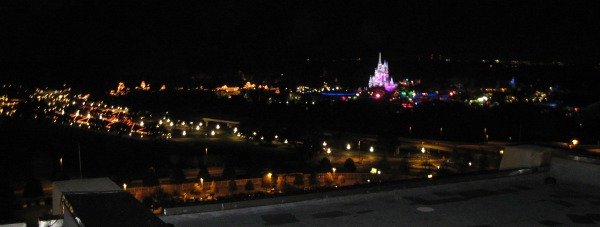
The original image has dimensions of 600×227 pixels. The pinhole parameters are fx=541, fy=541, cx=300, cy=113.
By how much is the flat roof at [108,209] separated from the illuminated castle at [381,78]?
102 meters

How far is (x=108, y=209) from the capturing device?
225cm

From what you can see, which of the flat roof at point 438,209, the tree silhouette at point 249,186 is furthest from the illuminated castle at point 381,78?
the flat roof at point 438,209

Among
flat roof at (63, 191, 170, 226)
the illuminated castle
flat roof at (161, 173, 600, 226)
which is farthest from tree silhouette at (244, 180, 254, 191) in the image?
the illuminated castle

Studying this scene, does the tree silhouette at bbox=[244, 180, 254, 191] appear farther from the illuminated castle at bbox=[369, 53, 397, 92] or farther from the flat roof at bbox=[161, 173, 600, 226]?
the illuminated castle at bbox=[369, 53, 397, 92]

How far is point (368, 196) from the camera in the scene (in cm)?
372

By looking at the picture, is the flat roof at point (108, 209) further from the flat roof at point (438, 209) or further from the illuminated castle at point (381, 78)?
the illuminated castle at point (381, 78)

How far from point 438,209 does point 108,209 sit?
2.08 metres

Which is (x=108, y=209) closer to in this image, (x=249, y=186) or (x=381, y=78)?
(x=249, y=186)

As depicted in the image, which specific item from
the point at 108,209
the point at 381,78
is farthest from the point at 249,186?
the point at 381,78

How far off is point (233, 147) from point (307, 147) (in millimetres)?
5538

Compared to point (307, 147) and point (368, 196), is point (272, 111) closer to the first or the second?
point (307, 147)

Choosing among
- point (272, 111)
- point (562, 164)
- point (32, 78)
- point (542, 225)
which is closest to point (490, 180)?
point (562, 164)

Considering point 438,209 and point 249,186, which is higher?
point 438,209

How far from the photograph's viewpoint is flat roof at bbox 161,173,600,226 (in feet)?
10.2
